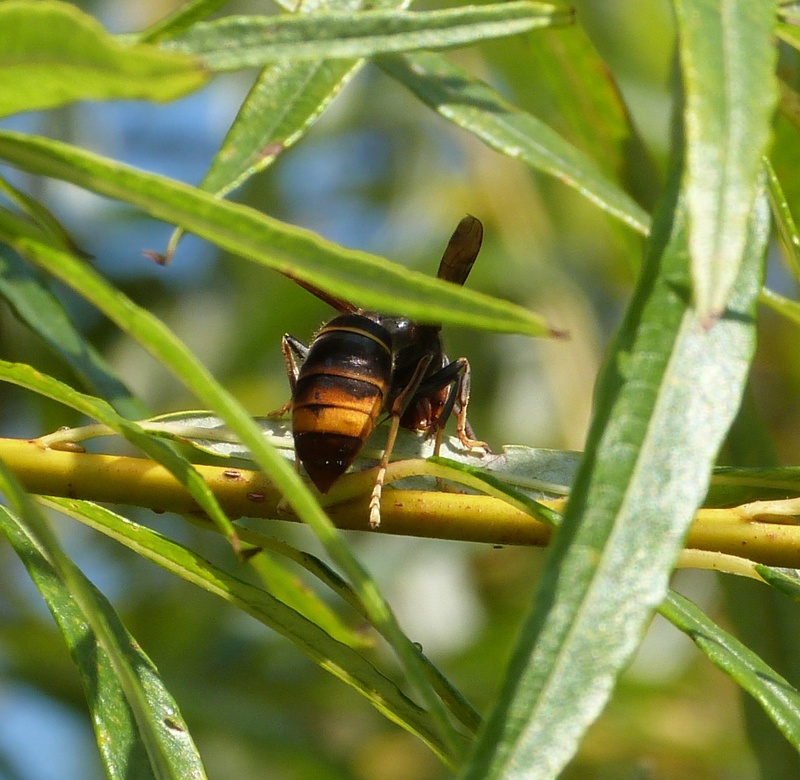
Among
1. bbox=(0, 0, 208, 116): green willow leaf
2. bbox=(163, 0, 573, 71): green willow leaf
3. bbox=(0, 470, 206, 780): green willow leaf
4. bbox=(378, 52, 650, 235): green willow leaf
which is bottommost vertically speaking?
bbox=(0, 470, 206, 780): green willow leaf

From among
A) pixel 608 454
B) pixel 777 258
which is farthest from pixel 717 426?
pixel 777 258

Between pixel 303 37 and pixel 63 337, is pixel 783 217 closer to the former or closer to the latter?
pixel 303 37

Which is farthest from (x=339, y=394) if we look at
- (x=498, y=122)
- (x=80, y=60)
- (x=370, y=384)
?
(x=80, y=60)

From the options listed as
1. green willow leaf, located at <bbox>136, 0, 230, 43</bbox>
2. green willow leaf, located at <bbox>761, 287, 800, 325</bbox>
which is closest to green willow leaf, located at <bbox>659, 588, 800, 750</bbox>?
green willow leaf, located at <bbox>761, 287, 800, 325</bbox>

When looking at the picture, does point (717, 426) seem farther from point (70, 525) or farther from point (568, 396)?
point (70, 525)

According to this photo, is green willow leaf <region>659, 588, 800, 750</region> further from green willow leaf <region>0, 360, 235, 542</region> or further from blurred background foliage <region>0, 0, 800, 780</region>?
blurred background foliage <region>0, 0, 800, 780</region>

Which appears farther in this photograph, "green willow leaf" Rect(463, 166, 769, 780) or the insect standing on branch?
the insect standing on branch
